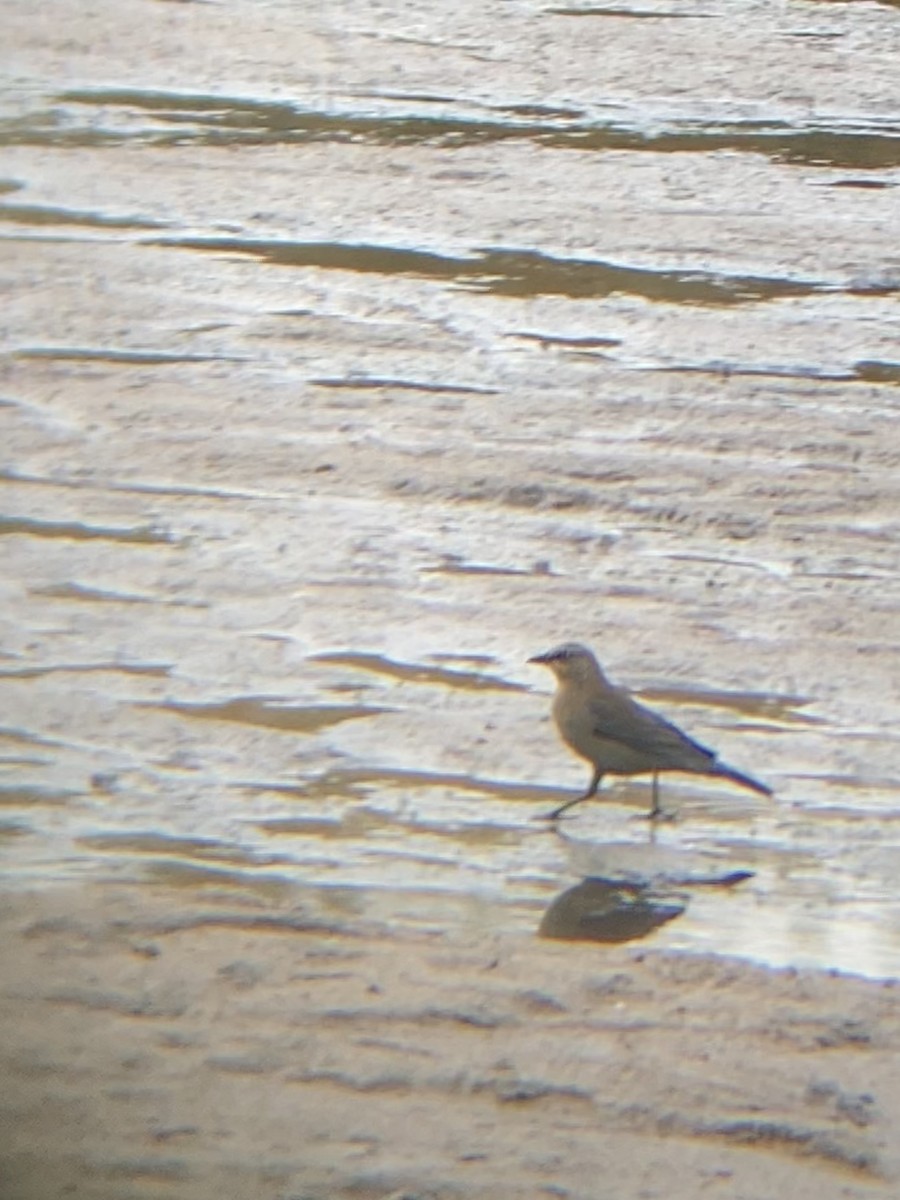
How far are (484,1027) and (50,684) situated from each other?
221 centimetres

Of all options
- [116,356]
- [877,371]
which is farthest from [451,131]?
[877,371]

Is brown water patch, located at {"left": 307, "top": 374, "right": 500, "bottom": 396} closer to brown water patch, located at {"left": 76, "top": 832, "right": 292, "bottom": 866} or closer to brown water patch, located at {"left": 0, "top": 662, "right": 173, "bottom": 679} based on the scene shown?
brown water patch, located at {"left": 0, "top": 662, "right": 173, "bottom": 679}

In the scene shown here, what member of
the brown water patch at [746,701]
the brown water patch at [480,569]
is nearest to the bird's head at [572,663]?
the brown water patch at [746,701]

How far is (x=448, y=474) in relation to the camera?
28.2ft

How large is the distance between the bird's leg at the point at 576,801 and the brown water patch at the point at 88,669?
1.30 meters

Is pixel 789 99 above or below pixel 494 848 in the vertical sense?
above

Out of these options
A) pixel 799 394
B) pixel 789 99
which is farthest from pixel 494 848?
pixel 789 99

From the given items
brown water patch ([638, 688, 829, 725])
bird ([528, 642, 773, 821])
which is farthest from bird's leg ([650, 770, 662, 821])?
brown water patch ([638, 688, 829, 725])

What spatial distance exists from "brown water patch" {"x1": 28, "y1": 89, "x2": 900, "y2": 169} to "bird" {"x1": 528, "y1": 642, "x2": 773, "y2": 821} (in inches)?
242

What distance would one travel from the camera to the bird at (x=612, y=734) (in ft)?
20.4

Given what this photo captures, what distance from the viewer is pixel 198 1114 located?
4836mm

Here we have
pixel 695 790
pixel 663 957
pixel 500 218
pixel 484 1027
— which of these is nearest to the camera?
pixel 484 1027

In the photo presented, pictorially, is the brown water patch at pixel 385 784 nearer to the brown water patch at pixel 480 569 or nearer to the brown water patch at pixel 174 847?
the brown water patch at pixel 174 847

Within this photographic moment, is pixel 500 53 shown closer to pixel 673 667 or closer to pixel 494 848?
pixel 673 667
